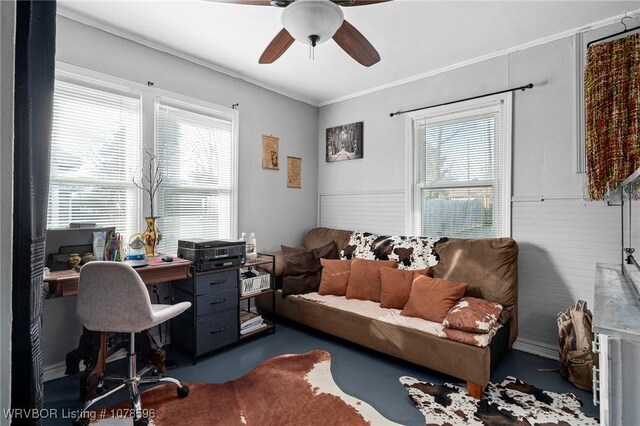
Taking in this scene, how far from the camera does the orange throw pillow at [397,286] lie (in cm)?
289

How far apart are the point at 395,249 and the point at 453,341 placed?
122 centimetres

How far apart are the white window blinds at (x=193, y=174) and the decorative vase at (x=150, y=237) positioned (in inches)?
10.5

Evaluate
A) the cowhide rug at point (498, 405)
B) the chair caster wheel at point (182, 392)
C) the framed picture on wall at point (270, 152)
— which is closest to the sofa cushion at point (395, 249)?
the cowhide rug at point (498, 405)

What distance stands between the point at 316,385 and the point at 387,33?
2.79 meters

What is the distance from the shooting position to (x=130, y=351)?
203cm

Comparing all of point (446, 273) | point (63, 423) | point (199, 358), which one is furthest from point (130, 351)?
point (446, 273)

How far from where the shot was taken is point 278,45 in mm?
2205

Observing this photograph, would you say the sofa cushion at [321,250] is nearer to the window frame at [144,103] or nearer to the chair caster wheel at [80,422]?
the window frame at [144,103]

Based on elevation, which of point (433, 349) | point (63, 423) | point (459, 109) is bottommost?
point (63, 423)

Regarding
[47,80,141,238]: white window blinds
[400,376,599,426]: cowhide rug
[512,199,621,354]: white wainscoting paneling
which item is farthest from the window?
[47,80,141,238]: white window blinds

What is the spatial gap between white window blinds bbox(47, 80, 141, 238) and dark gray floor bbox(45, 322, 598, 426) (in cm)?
120

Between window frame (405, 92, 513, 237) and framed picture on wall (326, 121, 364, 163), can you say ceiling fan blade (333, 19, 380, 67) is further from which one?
framed picture on wall (326, 121, 364, 163)

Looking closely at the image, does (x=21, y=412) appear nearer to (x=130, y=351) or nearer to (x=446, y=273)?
(x=130, y=351)

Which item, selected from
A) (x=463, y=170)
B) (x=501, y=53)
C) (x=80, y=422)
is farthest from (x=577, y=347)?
(x=80, y=422)
